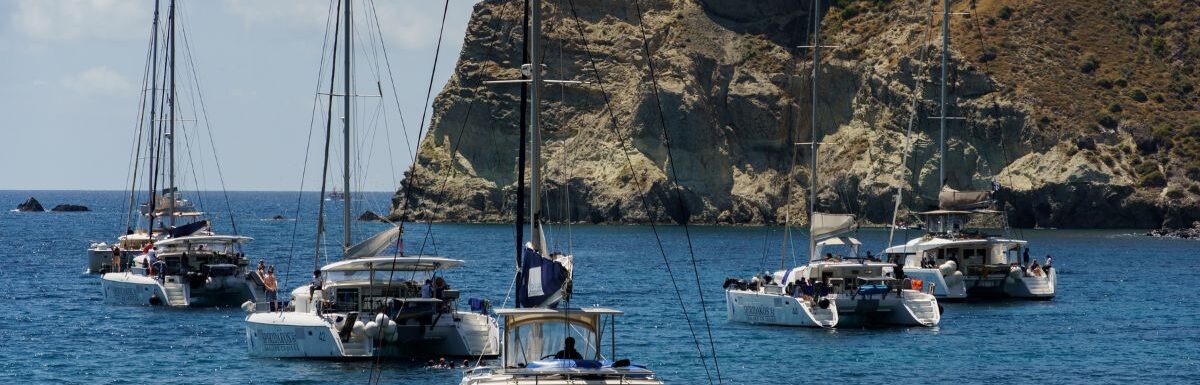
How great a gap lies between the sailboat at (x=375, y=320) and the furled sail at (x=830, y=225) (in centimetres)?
1579

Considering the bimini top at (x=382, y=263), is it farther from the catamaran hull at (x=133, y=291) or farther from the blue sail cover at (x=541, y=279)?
the catamaran hull at (x=133, y=291)

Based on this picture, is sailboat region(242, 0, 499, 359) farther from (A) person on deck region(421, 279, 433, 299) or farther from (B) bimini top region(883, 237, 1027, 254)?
(B) bimini top region(883, 237, 1027, 254)

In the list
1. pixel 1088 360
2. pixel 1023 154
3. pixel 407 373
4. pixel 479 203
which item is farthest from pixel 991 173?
pixel 407 373

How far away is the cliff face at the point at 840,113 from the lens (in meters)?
115

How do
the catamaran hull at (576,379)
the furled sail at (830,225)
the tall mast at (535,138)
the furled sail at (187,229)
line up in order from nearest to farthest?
the catamaran hull at (576,379), the tall mast at (535,138), the furled sail at (830,225), the furled sail at (187,229)

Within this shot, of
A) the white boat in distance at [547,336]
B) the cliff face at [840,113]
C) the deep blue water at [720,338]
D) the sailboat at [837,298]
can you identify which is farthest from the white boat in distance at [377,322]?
the cliff face at [840,113]

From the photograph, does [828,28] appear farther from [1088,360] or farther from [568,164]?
[1088,360]

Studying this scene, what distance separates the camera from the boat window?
23750mm

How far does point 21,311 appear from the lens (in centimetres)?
5028

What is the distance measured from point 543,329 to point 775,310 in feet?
70.2

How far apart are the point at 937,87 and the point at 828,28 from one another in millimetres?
24131

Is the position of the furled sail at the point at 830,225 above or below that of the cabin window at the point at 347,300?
above

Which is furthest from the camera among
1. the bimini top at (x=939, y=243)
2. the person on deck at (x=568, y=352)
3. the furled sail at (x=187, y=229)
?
the bimini top at (x=939, y=243)

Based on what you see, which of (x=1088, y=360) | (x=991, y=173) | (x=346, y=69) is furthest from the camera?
(x=991, y=173)
